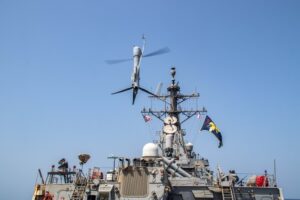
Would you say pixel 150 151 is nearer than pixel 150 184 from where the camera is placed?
No

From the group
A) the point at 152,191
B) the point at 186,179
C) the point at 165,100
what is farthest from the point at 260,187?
the point at 165,100

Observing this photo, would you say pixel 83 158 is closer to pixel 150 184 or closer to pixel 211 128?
pixel 150 184

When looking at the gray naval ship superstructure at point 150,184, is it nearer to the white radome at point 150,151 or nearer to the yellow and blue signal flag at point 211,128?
the white radome at point 150,151

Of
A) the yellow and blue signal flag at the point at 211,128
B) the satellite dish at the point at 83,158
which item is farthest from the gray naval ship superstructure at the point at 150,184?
the yellow and blue signal flag at the point at 211,128

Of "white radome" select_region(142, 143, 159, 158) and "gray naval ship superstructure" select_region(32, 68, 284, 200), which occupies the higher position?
"white radome" select_region(142, 143, 159, 158)

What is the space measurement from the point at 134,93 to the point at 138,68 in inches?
80.1

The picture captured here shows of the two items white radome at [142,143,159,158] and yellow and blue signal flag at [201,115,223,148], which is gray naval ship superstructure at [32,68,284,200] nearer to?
white radome at [142,143,159,158]

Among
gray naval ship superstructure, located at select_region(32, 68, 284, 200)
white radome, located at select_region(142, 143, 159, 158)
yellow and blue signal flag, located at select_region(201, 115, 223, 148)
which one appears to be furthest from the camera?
yellow and blue signal flag, located at select_region(201, 115, 223, 148)

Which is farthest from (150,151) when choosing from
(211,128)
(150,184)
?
(211,128)

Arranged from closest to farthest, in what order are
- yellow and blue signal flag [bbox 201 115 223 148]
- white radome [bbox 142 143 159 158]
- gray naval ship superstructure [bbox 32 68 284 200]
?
gray naval ship superstructure [bbox 32 68 284 200]
white radome [bbox 142 143 159 158]
yellow and blue signal flag [bbox 201 115 223 148]

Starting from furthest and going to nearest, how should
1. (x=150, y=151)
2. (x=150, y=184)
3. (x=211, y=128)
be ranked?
(x=211, y=128)
(x=150, y=151)
(x=150, y=184)

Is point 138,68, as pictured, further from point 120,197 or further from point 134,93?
point 120,197

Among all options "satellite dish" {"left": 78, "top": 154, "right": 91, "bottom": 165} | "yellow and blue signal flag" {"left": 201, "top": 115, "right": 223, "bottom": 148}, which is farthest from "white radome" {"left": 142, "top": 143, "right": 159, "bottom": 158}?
"yellow and blue signal flag" {"left": 201, "top": 115, "right": 223, "bottom": 148}

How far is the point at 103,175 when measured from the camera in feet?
58.4
